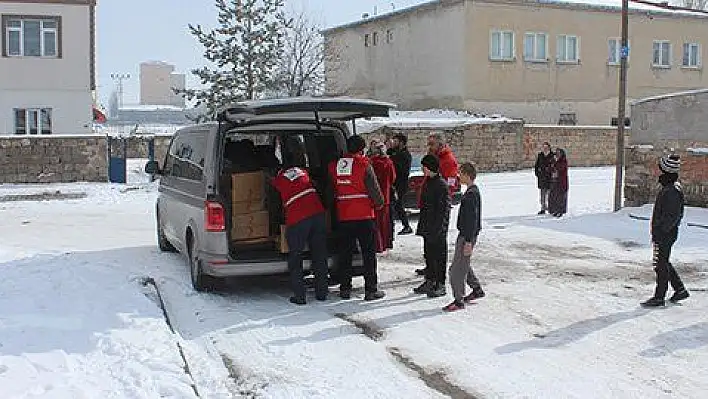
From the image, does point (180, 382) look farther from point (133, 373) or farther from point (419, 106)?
point (419, 106)

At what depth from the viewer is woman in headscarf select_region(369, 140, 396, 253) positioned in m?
9.77

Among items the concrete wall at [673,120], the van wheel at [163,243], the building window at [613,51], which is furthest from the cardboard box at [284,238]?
the building window at [613,51]

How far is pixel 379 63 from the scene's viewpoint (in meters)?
43.1

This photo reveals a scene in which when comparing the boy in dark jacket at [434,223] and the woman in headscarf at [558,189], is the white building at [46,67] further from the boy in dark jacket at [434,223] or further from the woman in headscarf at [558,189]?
the boy in dark jacket at [434,223]

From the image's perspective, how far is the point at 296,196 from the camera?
A: 883 cm

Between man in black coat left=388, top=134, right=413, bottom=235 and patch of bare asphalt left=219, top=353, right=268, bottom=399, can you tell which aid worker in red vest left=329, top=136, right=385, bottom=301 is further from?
man in black coat left=388, top=134, right=413, bottom=235

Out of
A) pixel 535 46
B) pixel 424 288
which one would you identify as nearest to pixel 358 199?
pixel 424 288

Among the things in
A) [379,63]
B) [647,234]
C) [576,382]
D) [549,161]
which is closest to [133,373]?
[576,382]

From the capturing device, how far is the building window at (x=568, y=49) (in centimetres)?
3894

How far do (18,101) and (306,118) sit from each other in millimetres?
25235

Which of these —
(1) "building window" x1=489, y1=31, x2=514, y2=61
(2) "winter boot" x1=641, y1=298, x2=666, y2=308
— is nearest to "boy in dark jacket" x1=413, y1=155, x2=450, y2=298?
(2) "winter boot" x1=641, y1=298, x2=666, y2=308

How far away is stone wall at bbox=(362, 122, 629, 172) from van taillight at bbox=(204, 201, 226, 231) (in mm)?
18484

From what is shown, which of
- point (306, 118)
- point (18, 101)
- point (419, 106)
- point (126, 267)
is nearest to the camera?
point (306, 118)

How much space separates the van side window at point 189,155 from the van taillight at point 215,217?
23.2 inches
